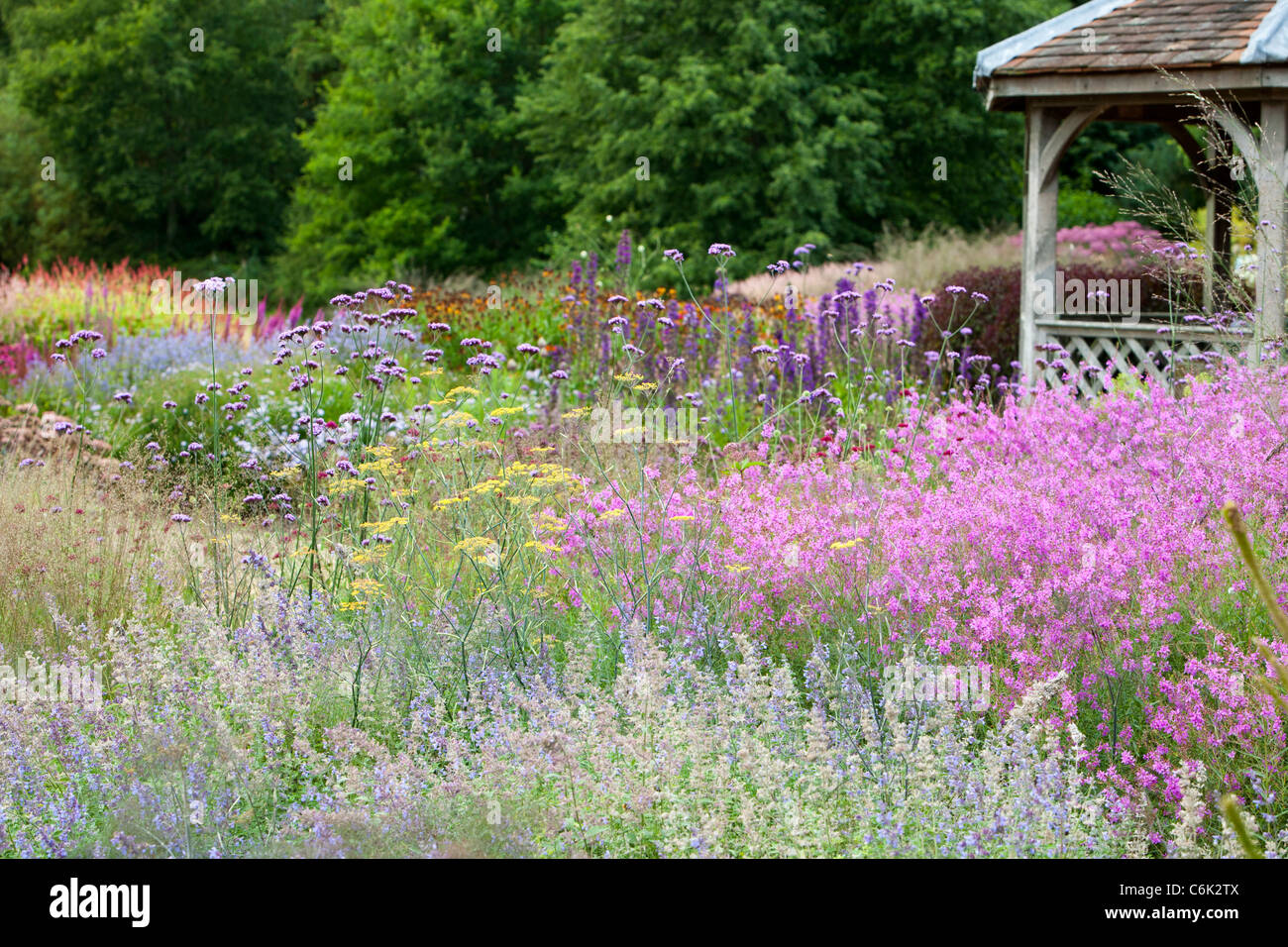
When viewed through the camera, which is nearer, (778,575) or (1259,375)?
(778,575)

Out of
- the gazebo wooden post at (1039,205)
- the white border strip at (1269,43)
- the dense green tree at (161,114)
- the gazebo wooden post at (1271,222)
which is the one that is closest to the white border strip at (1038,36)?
the gazebo wooden post at (1039,205)

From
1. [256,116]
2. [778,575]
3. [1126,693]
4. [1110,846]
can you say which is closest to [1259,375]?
[1126,693]

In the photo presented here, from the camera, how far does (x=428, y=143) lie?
26766 mm

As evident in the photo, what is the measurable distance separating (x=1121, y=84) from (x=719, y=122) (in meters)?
11.5

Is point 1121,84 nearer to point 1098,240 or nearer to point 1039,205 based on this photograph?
point 1039,205

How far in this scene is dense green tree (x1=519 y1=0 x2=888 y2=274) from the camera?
2052 cm

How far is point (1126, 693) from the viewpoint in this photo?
3744 millimetres

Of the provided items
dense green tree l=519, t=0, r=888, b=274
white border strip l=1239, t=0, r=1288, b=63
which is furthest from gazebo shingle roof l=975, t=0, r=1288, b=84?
dense green tree l=519, t=0, r=888, b=274

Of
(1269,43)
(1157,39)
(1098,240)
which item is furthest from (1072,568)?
(1098,240)

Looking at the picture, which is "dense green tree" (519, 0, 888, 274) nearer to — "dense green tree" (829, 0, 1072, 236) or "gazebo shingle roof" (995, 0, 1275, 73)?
"dense green tree" (829, 0, 1072, 236)

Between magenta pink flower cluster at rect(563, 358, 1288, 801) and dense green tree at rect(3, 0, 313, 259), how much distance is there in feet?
101
